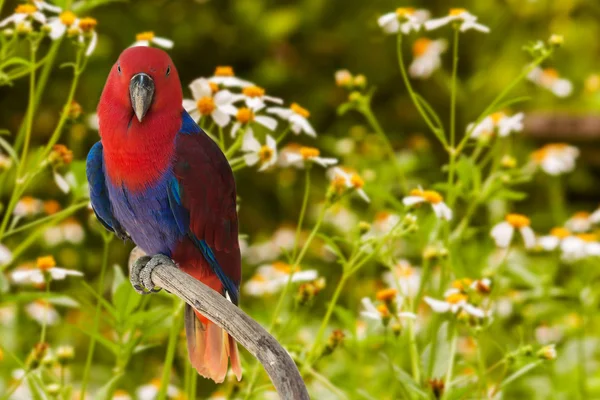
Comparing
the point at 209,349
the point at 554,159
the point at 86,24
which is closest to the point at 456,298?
the point at 209,349

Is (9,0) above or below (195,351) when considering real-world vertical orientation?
below

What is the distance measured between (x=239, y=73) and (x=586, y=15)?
4.99 feet

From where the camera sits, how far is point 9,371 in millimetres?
2059

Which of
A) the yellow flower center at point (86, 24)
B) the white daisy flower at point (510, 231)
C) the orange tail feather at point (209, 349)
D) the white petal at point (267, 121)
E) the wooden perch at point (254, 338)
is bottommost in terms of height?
the white daisy flower at point (510, 231)

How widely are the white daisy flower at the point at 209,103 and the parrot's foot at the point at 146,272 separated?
265 millimetres

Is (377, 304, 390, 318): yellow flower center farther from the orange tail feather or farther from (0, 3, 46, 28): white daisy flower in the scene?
(0, 3, 46, 28): white daisy flower

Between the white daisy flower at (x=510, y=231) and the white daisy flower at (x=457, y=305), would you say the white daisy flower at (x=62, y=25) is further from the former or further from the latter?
the white daisy flower at (x=510, y=231)

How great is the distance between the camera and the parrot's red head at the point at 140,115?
656 mm

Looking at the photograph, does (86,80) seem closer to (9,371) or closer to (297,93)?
(297,93)

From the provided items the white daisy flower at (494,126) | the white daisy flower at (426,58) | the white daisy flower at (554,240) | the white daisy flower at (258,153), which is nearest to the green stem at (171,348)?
the white daisy flower at (258,153)

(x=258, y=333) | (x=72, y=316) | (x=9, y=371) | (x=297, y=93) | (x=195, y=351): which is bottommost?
(x=72, y=316)

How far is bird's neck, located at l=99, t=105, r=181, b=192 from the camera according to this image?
0.70 metres

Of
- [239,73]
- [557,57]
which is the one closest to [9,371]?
[239,73]

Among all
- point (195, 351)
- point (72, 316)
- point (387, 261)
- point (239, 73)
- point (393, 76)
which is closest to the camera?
point (195, 351)
